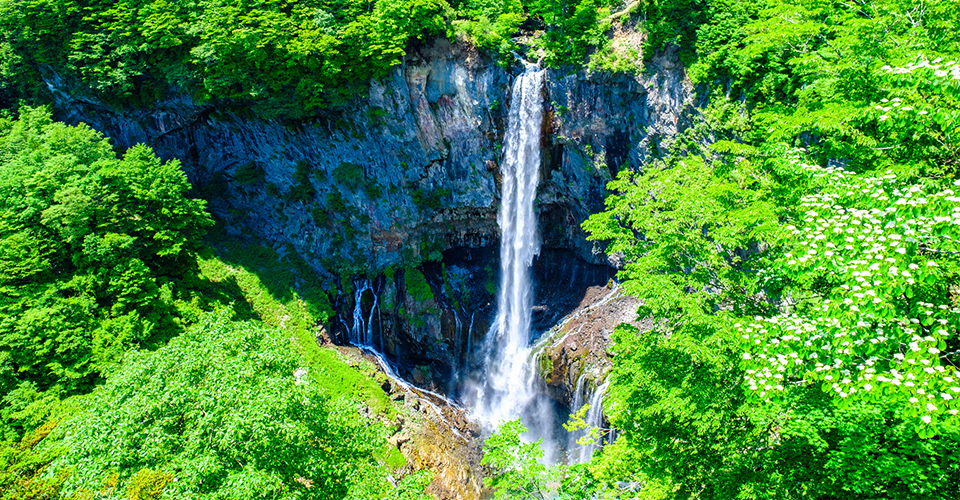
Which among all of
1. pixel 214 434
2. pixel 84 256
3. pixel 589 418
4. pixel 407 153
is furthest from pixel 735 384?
pixel 84 256

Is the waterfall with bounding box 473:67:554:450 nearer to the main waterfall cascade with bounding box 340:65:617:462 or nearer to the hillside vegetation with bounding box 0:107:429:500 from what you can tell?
the main waterfall cascade with bounding box 340:65:617:462

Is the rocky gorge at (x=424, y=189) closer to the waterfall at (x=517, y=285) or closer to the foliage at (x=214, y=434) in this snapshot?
the waterfall at (x=517, y=285)

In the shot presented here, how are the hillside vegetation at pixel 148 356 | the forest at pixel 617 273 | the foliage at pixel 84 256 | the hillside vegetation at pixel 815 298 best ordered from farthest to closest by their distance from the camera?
1. the foliage at pixel 84 256
2. the hillside vegetation at pixel 148 356
3. the forest at pixel 617 273
4. the hillside vegetation at pixel 815 298

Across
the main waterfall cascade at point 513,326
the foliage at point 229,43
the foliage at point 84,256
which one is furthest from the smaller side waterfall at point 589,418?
the foliage at point 229,43

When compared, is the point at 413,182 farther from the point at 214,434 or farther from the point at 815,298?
the point at 815,298

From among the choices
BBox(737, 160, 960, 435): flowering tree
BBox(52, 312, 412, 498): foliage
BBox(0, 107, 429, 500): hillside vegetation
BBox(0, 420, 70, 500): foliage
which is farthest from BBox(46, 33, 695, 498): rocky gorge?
BBox(737, 160, 960, 435): flowering tree
